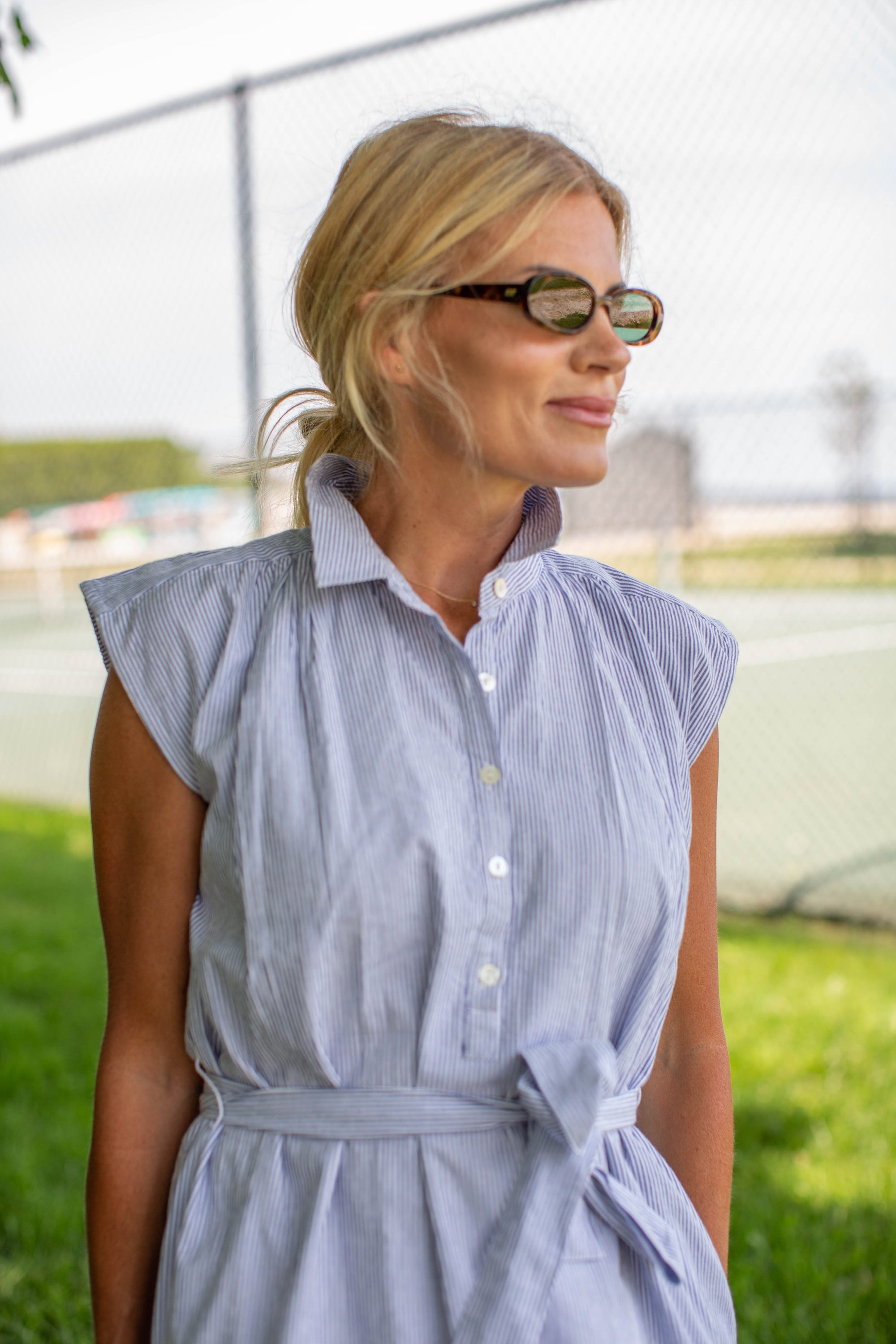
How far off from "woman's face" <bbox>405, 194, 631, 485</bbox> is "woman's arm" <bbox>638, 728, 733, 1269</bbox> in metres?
0.39

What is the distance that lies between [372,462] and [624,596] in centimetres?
32

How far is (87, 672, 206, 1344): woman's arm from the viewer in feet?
4.17

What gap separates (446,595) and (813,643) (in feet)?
30.7

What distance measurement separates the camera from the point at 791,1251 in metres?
2.74

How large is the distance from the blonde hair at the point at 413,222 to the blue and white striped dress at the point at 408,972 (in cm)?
19

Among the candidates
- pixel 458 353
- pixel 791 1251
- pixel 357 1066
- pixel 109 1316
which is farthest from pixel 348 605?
pixel 791 1251

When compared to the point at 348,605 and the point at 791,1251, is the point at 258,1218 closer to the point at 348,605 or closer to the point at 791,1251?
the point at 348,605

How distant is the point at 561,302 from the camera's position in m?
1.26

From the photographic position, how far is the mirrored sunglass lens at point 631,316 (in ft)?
4.34

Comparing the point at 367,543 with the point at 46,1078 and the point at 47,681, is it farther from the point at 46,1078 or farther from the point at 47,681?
the point at 47,681

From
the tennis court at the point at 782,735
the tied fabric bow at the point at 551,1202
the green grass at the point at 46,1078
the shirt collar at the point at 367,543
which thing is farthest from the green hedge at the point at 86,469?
the tied fabric bow at the point at 551,1202

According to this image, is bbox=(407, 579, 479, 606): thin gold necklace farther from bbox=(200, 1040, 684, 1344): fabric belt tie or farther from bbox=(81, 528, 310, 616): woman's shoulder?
bbox=(200, 1040, 684, 1344): fabric belt tie

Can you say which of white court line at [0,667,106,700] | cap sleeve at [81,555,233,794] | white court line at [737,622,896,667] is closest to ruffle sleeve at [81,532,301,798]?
cap sleeve at [81,555,233,794]

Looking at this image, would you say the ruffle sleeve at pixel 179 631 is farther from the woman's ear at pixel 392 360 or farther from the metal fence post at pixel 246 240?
the metal fence post at pixel 246 240
